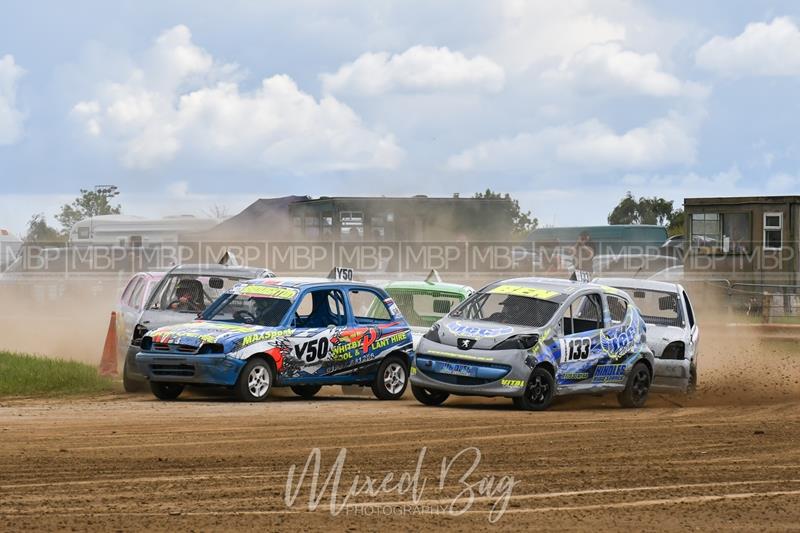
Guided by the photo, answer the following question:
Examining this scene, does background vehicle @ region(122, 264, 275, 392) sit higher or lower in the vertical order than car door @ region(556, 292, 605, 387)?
higher

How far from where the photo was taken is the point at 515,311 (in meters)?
15.4

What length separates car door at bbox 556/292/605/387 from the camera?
15172 mm

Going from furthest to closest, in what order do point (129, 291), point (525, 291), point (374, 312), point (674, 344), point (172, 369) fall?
point (129, 291)
point (374, 312)
point (674, 344)
point (525, 291)
point (172, 369)

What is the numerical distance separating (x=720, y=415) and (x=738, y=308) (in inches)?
851

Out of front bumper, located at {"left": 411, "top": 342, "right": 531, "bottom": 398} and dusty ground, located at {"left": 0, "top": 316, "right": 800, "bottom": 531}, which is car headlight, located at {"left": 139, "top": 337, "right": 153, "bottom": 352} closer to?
dusty ground, located at {"left": 0, "top": 316, "right": 800, "bottom": 531}

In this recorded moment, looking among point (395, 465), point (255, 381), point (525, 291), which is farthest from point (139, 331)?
point (395, 465)

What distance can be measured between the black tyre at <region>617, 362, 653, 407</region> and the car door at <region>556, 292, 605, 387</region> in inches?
28.8

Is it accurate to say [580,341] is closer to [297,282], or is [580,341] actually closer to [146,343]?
[297,282]

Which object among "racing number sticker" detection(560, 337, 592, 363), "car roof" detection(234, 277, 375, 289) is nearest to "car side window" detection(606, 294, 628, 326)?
"racing number sticker" detection(560, 337, 592, 363)

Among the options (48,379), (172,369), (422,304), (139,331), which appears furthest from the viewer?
(422,304)

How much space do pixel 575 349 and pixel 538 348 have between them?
77cm

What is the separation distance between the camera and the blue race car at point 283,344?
49.3ft

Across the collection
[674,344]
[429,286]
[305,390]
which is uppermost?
[429,286]

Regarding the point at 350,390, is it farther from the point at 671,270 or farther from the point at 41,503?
the point at 671,270
